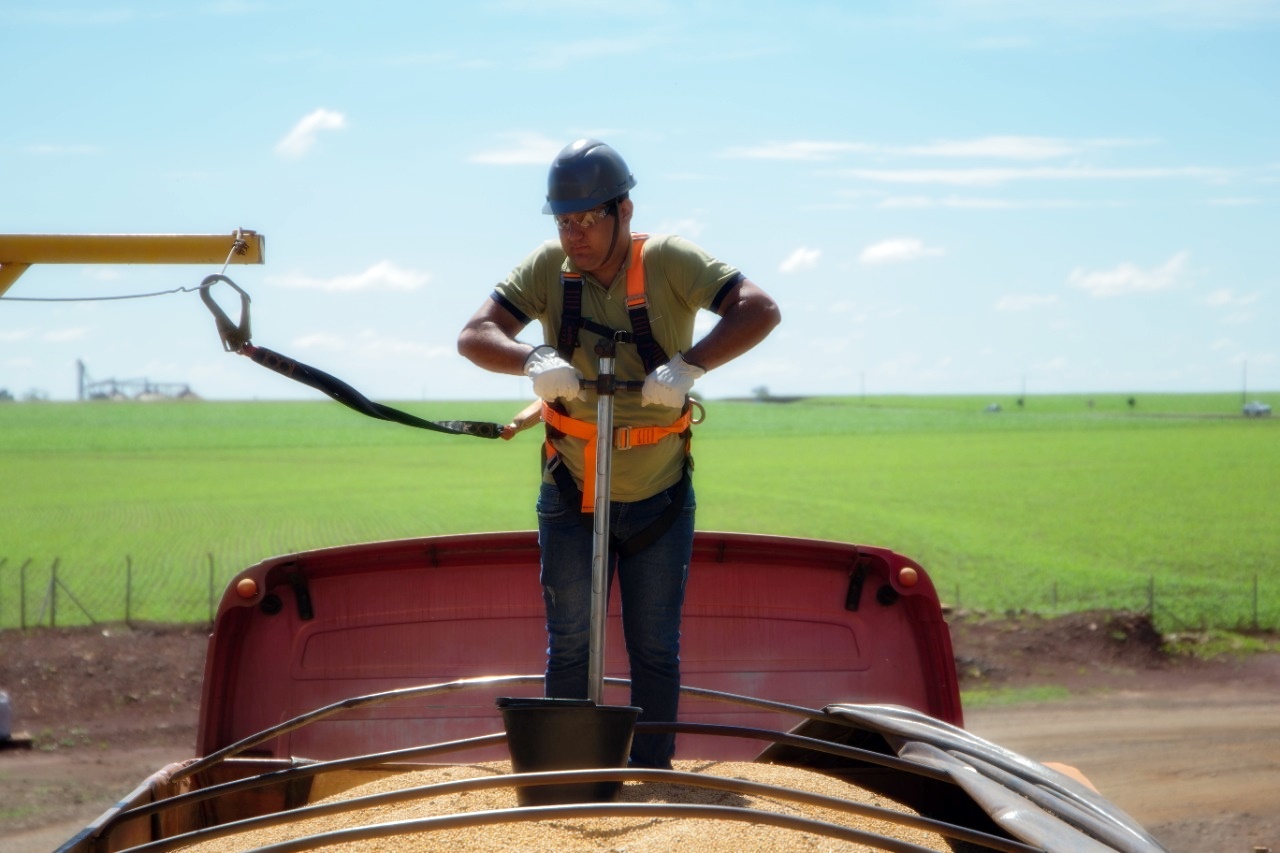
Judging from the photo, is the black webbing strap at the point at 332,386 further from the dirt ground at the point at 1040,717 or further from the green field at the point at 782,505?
the green field at the point at 782,505

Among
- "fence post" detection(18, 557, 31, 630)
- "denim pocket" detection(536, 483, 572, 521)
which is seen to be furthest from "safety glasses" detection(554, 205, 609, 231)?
"fence post" detection(18, 557, 31, 630)

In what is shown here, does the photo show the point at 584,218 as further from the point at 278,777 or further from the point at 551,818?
the point at 551,818

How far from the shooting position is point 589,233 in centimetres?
344

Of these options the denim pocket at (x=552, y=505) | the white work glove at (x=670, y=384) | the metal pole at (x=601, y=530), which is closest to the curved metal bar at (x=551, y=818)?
the metal pole at (x=601, y=530)

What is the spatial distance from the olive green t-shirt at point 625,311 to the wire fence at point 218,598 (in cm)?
910

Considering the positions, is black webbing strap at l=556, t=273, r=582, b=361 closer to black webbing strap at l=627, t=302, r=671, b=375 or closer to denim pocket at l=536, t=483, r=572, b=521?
black webbing strap at l=627, t=302, r=671, b=375

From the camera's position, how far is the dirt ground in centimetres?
687

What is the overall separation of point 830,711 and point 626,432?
85 cm

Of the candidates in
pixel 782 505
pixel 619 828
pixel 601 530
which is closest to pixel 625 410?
pixel 601 530

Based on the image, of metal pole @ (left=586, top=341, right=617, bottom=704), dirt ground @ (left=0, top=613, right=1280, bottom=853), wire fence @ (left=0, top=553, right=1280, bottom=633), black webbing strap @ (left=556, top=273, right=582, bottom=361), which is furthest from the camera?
wire fence @ (left=0, top=553, right=1280, bottom=633)

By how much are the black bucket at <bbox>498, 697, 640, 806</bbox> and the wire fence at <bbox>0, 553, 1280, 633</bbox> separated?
9834 millimetres

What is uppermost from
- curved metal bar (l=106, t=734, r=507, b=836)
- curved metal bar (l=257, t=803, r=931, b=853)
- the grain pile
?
curved metal bar (l=257, t=803, r=931, b=853)

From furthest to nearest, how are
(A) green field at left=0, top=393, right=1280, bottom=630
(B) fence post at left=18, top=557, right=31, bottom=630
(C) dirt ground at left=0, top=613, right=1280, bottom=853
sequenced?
(A) green field at left=0, top=393, right=1280, bottom=630
(B) fence post at left=18, top=557, right=31, bottom=630
(C) dirt ground at left=0, top=613, right=1280, bottom=853

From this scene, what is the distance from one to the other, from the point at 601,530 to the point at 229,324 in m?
0.93
